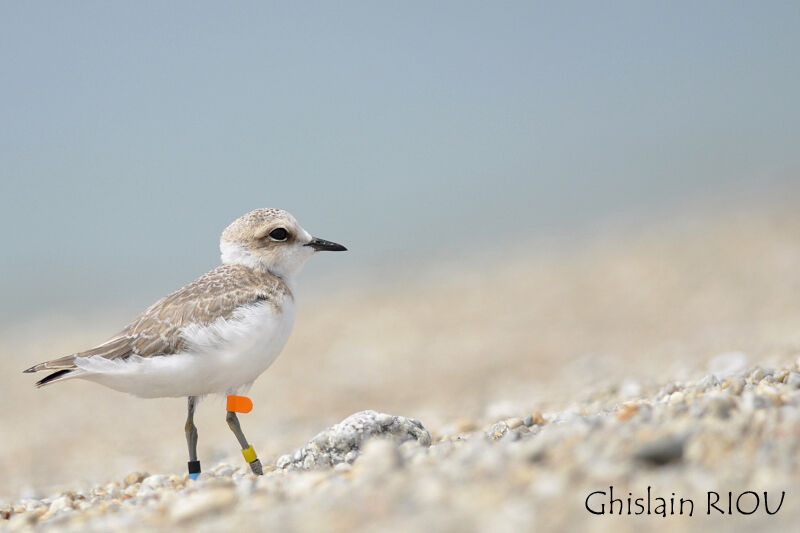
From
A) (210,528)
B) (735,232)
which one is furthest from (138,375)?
(735,232)

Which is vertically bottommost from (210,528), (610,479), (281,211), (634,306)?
(210,528)

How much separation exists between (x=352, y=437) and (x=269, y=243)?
5.67 ft

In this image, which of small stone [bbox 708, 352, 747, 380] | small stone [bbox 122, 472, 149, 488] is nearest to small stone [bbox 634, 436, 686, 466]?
small stone [bbox 708, 352, 747, 380]

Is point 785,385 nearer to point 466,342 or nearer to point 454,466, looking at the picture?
point 454,466

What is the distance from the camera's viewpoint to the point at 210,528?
3.59m

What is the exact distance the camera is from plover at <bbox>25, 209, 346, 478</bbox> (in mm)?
5590

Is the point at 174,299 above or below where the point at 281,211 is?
below

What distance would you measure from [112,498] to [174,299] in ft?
4.84

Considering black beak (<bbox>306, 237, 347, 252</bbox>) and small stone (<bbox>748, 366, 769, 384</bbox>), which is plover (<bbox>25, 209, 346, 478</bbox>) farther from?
small stone (<bbox>748, 366, 769, 384</bbox>)

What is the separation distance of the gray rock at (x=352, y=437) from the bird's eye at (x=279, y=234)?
1570mm

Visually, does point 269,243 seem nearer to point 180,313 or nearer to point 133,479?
point 180,313

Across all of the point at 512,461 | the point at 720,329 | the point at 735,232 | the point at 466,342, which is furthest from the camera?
the point at 735,232

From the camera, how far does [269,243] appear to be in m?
6.35

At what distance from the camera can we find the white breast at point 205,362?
5578 millimetres
